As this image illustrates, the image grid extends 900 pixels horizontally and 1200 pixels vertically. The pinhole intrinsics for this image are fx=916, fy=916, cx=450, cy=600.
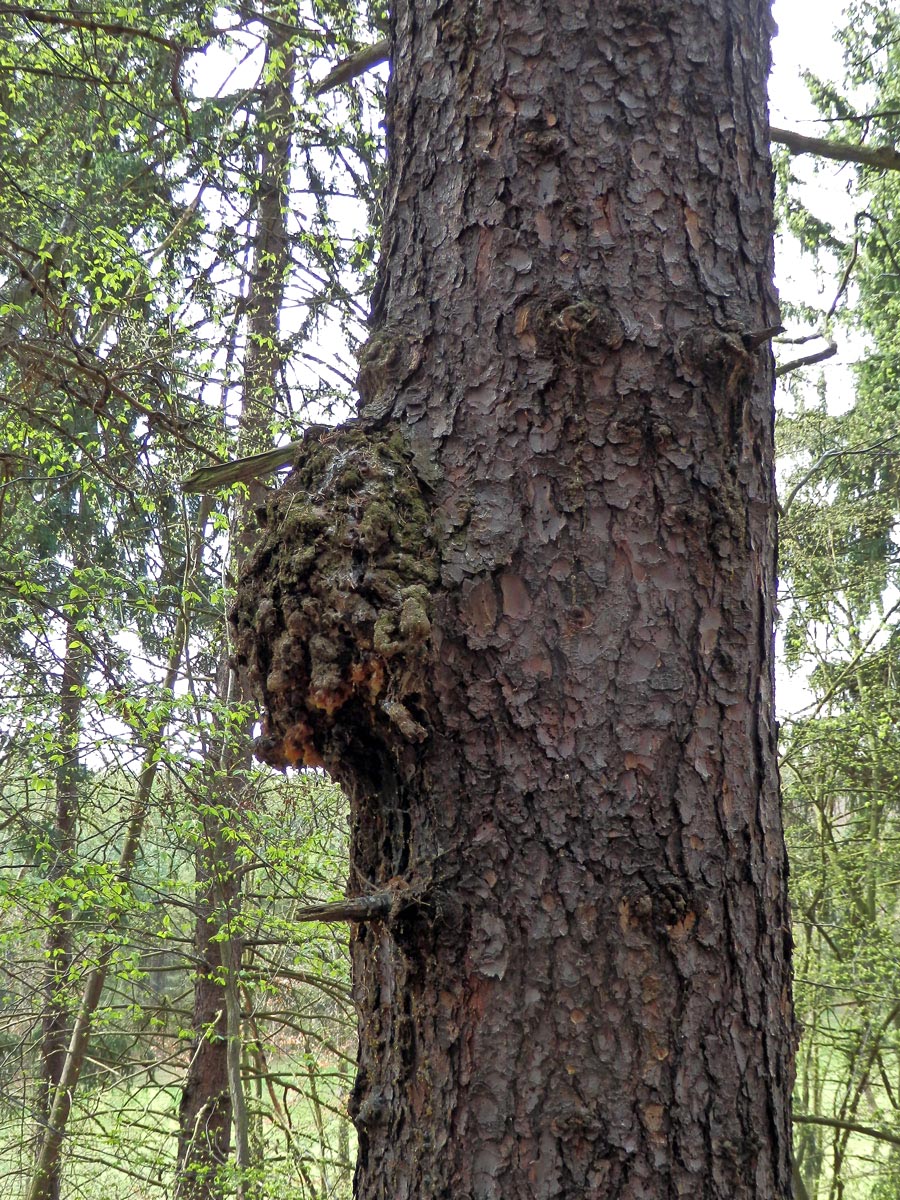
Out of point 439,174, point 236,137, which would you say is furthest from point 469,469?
point 236,137

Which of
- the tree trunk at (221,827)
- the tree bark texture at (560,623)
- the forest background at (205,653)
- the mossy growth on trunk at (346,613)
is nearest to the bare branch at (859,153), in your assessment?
the forest background at (205,653)

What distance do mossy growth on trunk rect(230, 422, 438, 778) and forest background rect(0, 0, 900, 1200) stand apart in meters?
2.45

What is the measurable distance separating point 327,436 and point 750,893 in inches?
31.0

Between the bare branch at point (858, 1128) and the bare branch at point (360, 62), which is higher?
the bare branch at point (360, 62)

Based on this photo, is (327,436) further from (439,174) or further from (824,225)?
(824,225)

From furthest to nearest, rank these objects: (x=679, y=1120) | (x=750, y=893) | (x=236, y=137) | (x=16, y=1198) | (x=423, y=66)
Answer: (x=16, y=1198) → (x=236, y=137) → (x=423, y=66) → (x=750, y=893) → (x=679, y=1120)

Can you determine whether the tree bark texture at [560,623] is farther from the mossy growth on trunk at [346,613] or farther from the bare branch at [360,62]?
the bare branch at [360,62]

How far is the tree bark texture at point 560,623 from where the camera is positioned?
0.96 meters

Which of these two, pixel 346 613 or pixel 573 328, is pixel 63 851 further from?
pixel 573 328

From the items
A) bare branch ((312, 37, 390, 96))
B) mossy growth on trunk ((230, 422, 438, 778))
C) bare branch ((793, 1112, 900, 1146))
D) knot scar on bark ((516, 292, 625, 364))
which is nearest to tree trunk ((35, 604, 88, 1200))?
bare branch ((312, 37, 390, 96))

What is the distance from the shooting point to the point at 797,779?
24.5ft

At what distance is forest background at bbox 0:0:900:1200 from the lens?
486 centimetres

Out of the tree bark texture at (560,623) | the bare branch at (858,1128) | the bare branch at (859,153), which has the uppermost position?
the bare branch at (859,153)

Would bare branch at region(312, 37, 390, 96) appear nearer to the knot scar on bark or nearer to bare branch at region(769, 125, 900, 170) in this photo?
bare branch at region(769, 125, 900, 170)
